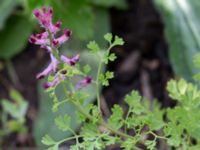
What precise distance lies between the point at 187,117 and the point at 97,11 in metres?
1.22

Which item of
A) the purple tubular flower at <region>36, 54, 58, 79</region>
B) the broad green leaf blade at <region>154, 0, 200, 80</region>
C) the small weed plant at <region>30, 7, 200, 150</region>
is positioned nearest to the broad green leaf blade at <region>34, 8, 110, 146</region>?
the broad green leaf blade at <region>154, 0, 200, 80</region>

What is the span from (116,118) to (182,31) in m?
0.87

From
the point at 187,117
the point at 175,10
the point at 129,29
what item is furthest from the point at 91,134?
the point at 129,29

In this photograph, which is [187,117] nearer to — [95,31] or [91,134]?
[91,134]

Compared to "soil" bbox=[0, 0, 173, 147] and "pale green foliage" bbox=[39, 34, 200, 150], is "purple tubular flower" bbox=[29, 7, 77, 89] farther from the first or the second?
"soil" bbox=[0, 0, 173, 147]

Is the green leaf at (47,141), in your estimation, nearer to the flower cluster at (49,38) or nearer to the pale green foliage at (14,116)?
the flower cluster at (49,38)

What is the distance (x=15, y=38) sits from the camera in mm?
2391

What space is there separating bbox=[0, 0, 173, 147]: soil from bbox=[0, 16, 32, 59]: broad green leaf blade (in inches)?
2.5

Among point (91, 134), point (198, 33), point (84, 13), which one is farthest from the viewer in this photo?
point (84, 13)

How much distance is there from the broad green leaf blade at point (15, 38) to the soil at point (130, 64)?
0.06 m

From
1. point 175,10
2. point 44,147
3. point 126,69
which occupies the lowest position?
point 44,147

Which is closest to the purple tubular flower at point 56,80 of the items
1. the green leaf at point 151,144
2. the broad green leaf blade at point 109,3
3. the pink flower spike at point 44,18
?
the pink flower spike at point 44,18

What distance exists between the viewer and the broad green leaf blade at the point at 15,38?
2.37m

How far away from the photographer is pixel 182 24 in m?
1.93
